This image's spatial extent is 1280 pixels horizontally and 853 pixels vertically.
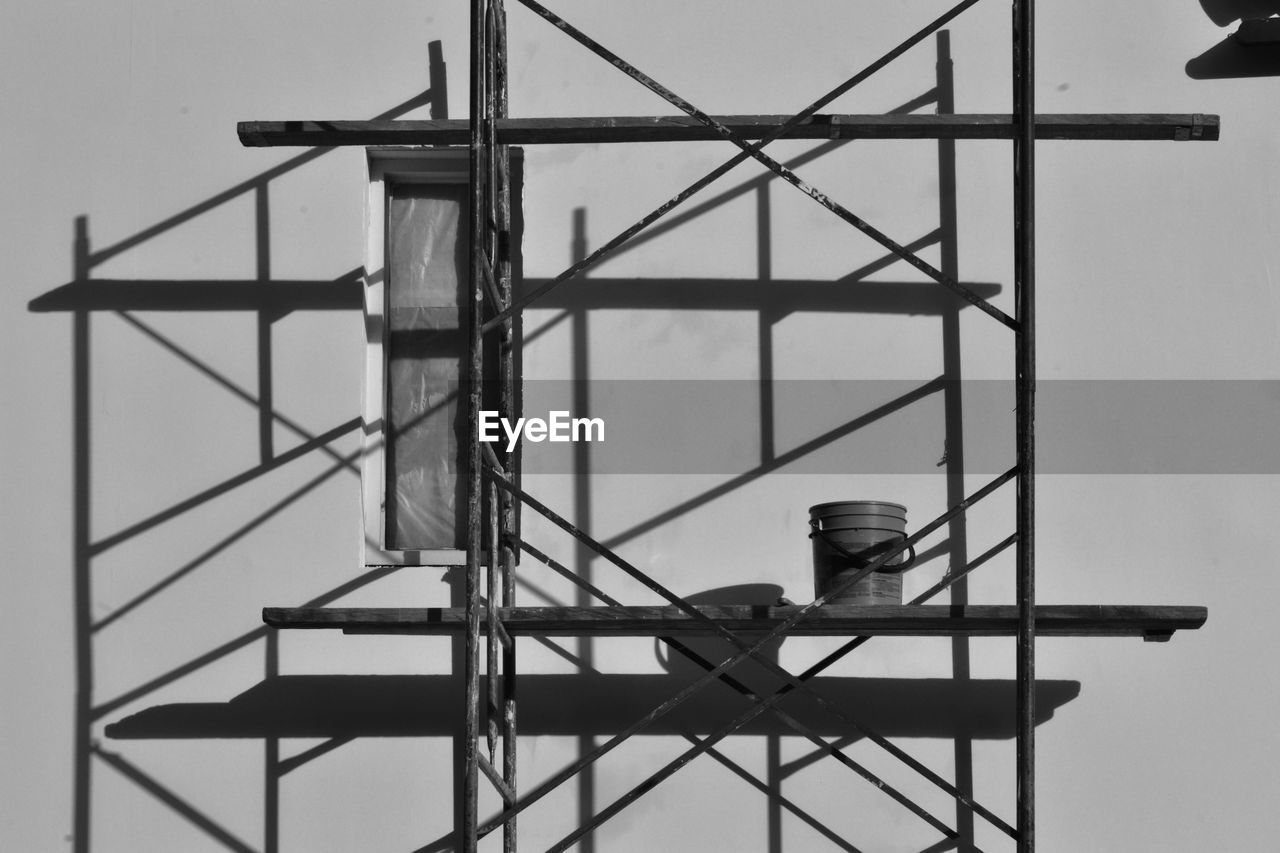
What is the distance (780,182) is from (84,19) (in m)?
3.08

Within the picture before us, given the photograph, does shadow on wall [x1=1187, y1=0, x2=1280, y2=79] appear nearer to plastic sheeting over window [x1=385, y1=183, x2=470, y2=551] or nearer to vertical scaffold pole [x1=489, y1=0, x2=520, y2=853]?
vertical scaffold pole [x1=489, y1=0, x2=520, y2=853]

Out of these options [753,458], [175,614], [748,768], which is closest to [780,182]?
[753,458]

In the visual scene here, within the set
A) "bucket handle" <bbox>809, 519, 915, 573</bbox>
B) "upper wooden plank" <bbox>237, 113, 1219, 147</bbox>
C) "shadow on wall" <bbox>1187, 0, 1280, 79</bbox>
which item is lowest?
"bucket handle" <bbox>809, 519, 915, 573</bbox>

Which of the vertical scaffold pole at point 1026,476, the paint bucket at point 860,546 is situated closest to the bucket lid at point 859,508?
the paint bucket at point 860,546

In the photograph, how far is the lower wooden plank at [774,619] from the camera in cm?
652

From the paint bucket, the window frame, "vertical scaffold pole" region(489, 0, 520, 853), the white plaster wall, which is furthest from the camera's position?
the window frame

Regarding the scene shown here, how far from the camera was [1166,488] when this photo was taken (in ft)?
24.4

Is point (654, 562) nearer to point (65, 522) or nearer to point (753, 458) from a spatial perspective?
point (753, 458)

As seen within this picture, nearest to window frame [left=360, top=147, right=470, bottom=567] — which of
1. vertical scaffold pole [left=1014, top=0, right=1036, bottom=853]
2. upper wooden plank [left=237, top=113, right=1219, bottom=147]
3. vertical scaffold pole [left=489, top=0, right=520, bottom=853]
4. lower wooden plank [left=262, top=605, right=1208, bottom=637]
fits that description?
vertical scaffold pole [left=489, top=0, right=520, bottom=853]

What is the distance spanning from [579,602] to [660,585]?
0.59 metres

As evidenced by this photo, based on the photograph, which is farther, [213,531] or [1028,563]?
[213,531]

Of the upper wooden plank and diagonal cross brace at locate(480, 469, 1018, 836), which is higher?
the upper wooden plank

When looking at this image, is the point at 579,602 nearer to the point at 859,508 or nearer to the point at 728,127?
the point at 859,508

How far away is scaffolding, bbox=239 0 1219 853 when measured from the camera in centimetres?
647
